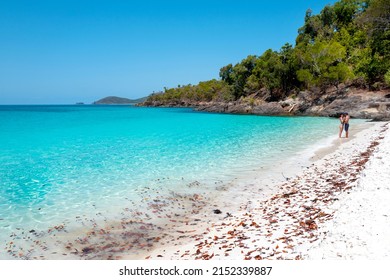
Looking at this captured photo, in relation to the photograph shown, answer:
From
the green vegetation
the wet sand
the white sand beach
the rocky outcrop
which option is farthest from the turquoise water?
the rocky outcrop

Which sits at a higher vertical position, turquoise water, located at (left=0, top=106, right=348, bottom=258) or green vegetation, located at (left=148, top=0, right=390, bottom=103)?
green vegetation, located at (left=148, top=0, right=390, bottom=103)

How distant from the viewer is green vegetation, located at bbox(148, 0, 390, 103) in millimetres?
40312

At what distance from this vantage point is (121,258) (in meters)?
6.61

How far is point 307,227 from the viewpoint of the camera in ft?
20.9

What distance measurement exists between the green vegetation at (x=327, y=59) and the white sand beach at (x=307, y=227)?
30.5m

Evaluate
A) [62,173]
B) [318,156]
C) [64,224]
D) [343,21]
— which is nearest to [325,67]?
[343,21]

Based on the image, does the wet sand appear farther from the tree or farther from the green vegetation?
the tree

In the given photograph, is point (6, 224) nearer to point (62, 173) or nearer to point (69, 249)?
point (69, 249)

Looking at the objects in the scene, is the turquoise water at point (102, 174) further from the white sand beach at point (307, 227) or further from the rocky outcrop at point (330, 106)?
the rocky outcrop at point (330, 106)

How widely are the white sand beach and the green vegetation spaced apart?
30518mm

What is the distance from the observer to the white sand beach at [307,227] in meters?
4.89

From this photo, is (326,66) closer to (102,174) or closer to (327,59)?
(327,59)

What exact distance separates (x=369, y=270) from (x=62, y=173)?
45.8ft

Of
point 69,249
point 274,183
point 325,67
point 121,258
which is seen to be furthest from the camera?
point 325,67
